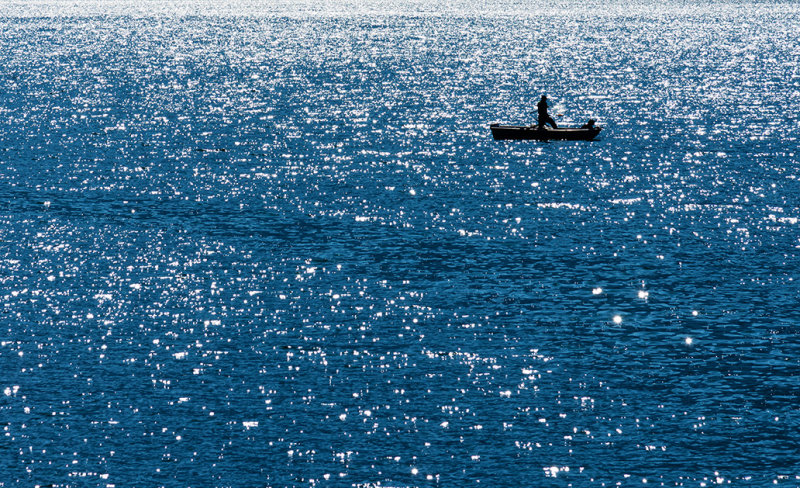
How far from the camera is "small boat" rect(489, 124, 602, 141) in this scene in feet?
331

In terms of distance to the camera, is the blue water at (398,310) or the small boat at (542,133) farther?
the small boat at (542,133)

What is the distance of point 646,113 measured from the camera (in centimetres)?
12656

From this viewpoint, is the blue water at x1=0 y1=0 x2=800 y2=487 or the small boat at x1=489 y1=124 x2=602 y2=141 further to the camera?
the small boat at x1=489 y1=124 x2=602 y2=141

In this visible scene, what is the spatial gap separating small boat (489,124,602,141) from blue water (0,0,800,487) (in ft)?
3.66

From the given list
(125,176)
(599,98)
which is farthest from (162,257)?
(599,98)

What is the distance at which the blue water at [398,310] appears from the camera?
1399 inches

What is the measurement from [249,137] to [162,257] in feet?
159

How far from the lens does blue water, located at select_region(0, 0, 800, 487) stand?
117 feet

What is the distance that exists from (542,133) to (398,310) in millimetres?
53487

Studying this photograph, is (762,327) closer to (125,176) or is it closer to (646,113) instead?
(125,176)

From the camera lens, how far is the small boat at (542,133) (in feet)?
331

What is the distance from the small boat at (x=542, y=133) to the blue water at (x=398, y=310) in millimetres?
1117

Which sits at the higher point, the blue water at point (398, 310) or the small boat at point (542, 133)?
the small boat at point (542, 133)

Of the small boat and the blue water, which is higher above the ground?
the small boat
